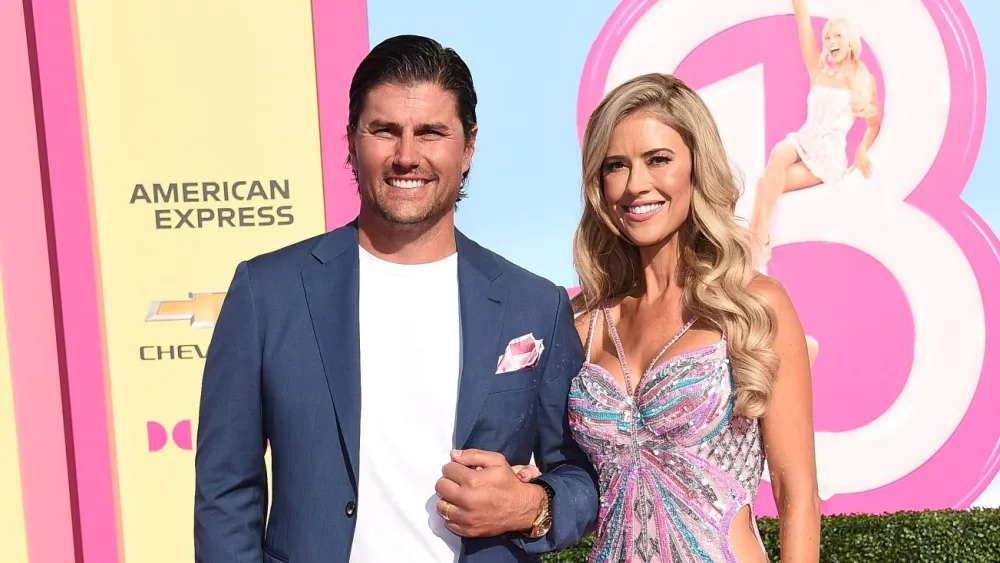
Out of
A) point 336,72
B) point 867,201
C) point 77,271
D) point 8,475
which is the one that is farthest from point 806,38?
point 8,475

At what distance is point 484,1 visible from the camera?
4660mm

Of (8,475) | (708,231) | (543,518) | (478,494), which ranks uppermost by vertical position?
(708,231)

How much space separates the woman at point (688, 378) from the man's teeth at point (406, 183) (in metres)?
0.74

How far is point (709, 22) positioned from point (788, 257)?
1402 millimetres

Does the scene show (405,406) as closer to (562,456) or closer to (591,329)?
(562,456)

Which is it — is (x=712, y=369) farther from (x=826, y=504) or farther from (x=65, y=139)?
(x=65, y=139)

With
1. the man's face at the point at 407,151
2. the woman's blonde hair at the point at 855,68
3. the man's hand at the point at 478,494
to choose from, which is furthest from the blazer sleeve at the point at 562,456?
the woman's blonde hair at the point at 855,68

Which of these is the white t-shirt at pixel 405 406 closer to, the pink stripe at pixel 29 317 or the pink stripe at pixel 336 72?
the pink stripe at pixel 336 72

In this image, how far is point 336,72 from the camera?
14.7ft

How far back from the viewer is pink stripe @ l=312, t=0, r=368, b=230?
446cm

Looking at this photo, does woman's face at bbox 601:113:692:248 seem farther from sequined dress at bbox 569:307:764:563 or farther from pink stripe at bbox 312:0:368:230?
pink stripe at bbox 312:0:368:230

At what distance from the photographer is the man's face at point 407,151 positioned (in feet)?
6.49

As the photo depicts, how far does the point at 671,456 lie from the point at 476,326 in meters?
0.75

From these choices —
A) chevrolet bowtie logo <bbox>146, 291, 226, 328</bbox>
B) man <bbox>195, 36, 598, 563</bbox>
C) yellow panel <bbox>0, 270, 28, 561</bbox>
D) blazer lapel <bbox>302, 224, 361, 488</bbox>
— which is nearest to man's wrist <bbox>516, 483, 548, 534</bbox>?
man <bbox>195, 36, 598, 563</bbox>
